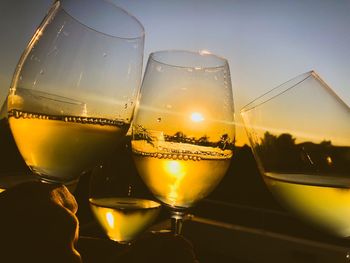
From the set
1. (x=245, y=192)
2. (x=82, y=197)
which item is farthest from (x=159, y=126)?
(x=245, y=192)

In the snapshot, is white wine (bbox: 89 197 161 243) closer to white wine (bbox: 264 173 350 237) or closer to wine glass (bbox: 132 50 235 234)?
wine glass (bbox: 132 50 235 234)

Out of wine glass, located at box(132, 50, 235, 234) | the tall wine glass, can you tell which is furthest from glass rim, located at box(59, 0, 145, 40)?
wine glass, located at box(132, 50, 235, 234)

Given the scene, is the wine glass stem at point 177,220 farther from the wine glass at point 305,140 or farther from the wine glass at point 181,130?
the wine glass at point 305,140

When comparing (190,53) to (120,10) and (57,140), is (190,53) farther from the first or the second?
(57,140)

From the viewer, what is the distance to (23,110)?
0.60 m

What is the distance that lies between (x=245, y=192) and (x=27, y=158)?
34.7ft

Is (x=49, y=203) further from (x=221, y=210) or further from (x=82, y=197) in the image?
(x=221, y=210)

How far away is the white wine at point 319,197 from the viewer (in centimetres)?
76

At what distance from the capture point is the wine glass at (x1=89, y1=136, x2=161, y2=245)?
968 mm

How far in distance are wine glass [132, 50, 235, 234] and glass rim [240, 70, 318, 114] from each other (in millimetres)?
41

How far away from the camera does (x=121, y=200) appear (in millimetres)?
1021

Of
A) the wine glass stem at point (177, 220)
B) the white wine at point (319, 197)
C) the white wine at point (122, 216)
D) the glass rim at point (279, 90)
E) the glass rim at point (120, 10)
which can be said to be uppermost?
the glass rim at point (120, 10)

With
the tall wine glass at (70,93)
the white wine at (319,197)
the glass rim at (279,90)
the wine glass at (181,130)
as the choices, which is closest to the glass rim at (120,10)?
the tall wine glass at (70,93)

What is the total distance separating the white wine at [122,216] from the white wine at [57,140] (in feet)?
1.11
